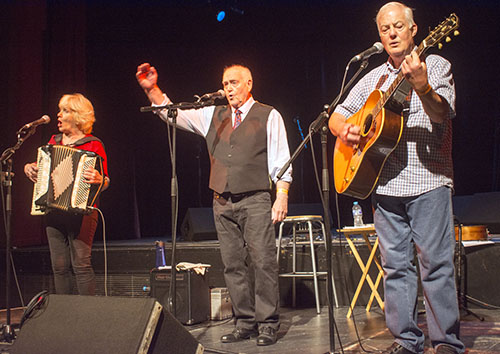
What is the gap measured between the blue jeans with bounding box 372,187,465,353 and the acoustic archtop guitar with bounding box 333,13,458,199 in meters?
0.14

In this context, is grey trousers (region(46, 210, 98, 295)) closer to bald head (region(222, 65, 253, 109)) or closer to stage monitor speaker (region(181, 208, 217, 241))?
bald head (region(222, 65, 253, 109))

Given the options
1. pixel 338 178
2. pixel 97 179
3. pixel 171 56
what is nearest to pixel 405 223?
pixel 338 178

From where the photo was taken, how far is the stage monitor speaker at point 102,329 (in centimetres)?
216

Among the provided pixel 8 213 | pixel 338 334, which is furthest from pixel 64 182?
pixel 338 334

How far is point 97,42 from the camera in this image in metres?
8.06

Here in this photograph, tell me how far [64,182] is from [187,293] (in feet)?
4.60

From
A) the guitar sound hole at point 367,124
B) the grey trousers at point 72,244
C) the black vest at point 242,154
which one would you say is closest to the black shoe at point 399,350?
the guitar sound hole at point 367,124

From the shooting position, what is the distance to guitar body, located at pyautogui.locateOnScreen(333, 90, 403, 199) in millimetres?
2475

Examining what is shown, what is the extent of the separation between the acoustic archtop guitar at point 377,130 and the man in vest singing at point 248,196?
77cm

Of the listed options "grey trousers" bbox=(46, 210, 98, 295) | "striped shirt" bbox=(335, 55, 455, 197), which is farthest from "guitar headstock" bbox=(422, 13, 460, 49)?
"grey trousers" bbox=(46, 210, 98, 295)

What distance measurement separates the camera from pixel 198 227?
6.22 meters

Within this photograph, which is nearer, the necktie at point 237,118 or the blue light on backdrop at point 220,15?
the necktie at point 237,118

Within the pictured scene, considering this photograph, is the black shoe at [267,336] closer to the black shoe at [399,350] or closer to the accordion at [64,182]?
the black shoe at [399,350]

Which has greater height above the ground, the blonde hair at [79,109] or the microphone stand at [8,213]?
the blonde hair at [79,109]
